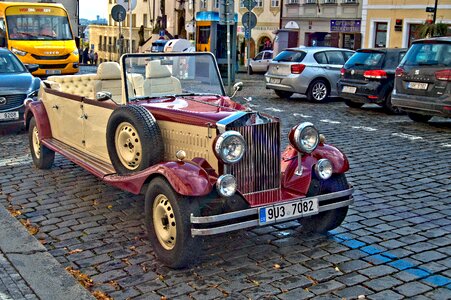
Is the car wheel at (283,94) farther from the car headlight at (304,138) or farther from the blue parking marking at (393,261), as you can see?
the car headlight at (304,138)

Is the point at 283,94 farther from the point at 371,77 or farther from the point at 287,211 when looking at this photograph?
the point at 287,211

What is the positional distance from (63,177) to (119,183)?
8.56 ft

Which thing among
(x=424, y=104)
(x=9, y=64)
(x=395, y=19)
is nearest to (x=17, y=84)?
(x=9, y=64)

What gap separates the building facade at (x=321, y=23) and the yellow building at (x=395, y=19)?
0.78 meters

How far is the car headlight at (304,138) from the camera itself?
567 centimetres

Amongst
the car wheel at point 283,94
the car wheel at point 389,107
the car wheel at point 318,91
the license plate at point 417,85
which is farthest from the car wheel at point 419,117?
the car wheel at point 283,94

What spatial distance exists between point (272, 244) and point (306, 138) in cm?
104

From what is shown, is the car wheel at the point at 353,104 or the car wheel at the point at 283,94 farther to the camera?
the car wheel at the point at 283,94

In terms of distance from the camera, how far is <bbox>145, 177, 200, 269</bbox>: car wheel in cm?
502

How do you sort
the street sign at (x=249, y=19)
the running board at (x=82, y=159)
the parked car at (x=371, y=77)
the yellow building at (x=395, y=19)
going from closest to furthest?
the running board at (x=82, y=159) < the parked car at (x=371, y=77) < the street sign at (x=249, y=19) < the yellow building at (x=395, y=19)

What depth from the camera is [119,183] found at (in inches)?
240

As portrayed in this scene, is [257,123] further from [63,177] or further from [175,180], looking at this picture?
[63,177]

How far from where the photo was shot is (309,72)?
1764 centimetres

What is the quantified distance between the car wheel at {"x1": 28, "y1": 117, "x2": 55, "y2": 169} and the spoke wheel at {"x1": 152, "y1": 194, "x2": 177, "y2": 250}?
12.7ft
